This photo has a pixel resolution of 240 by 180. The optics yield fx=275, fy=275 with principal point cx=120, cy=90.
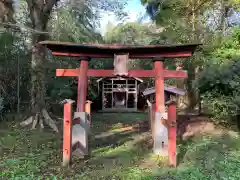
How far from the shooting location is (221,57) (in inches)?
392

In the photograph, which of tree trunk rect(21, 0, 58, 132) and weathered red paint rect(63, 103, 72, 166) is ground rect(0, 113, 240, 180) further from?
tree trunk rect(21, 0, 58, 132)

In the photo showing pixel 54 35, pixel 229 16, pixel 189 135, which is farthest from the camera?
pixel 229 16

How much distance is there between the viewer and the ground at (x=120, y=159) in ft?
17.8

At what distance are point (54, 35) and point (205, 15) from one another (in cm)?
720

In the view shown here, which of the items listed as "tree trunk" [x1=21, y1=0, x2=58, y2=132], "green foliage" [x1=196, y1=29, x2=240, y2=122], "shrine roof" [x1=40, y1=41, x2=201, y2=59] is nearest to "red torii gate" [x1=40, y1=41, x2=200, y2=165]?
"shrine roof" [x1=40, y1=41, x2=201, y2=59]

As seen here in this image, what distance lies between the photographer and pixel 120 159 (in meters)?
6.75

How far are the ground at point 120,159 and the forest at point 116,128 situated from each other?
0.8 inches

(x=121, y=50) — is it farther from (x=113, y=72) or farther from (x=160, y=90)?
(x=160, y=90)

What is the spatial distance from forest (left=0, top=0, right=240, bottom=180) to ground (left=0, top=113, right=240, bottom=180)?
2 cm

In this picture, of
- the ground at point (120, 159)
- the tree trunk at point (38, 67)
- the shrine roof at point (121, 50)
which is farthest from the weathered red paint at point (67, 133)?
the tree trunk at point (38, 67)

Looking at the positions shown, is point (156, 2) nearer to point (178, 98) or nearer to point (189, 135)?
point (178, 98)

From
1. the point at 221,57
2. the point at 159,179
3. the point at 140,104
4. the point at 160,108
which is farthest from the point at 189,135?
the point at 140,104

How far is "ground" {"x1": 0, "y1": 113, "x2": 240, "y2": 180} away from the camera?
5.43m

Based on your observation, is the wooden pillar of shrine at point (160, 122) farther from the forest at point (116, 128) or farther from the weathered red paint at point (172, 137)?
the weathered red paint at point (172, 137)
